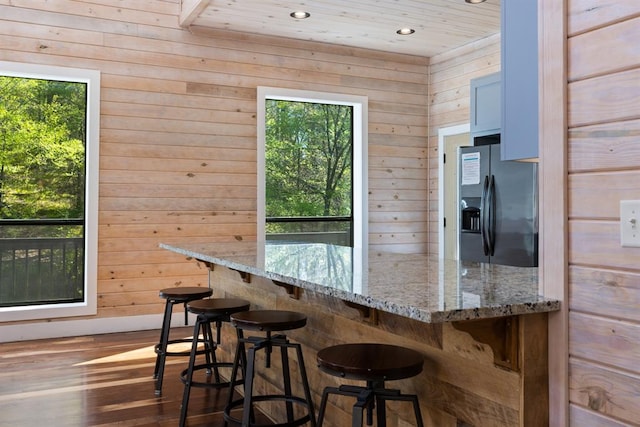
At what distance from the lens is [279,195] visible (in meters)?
6.03

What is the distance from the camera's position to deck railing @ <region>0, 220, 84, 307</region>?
497cm

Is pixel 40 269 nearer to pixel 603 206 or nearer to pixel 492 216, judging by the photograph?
Result: pixel 492 216

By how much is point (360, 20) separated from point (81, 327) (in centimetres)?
369

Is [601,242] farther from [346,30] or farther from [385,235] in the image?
[385,235]

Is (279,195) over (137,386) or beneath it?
over

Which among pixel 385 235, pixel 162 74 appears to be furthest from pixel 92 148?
pixel 385 235

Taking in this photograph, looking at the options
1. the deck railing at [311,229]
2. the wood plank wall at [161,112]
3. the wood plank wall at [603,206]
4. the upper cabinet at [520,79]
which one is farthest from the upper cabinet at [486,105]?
the wood plank wall at [603,206]

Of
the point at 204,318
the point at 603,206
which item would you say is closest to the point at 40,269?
the point at 204,318

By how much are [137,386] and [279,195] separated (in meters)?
2.74

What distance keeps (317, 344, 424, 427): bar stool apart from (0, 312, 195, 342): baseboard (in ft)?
12.4

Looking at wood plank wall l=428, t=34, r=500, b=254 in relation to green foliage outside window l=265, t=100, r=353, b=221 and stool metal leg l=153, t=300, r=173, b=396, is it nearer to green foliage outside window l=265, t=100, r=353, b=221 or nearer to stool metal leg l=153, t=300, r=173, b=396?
green foliage outside window l=265, t=100, r=353, b=221

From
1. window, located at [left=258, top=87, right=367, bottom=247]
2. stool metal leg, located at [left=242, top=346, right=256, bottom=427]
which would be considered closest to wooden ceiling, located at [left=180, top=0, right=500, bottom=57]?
window, located at [left=258, top=87, right=367, bottom=247]

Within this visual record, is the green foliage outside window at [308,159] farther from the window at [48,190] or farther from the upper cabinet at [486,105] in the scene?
the window at [48,190]

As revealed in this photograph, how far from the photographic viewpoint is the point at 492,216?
4652 millimetres
